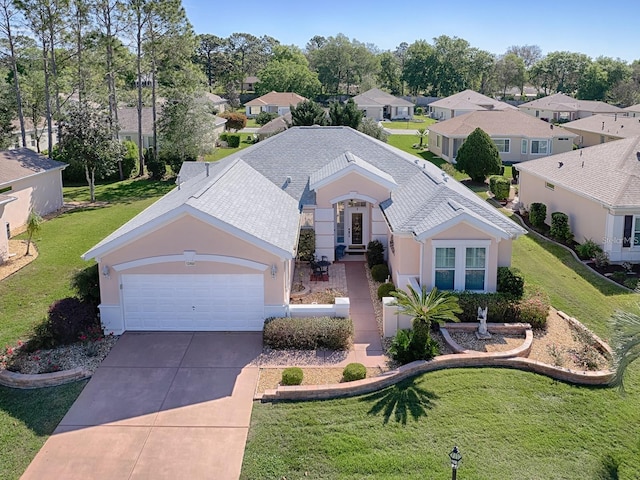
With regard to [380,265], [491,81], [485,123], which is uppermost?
[491,81]

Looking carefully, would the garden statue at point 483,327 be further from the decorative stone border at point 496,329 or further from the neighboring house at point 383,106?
the neighboring house at point 383,106

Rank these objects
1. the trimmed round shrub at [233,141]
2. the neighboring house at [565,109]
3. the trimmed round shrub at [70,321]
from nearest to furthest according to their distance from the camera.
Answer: the trimmed round shrub at [70,321] → the trimmed round shrub at [233,141] → the neighboring house at [565,109]

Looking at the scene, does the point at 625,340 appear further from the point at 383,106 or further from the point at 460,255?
the point at 383,106

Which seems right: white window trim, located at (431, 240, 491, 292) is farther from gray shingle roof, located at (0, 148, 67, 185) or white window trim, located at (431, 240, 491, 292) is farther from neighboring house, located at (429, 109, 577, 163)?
neighboring house, located at (429, 109, 577, 163)

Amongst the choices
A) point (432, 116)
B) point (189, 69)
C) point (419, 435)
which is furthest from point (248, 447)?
point (432, 116)

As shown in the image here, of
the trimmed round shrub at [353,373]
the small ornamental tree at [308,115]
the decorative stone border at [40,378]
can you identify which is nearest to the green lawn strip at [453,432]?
the trimmed round shrub at [353,373]

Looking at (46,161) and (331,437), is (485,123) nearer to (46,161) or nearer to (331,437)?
(46,161)

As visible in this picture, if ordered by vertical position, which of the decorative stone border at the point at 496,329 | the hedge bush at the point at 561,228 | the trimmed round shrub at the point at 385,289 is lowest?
the decorative stone border at the point at 496,329
